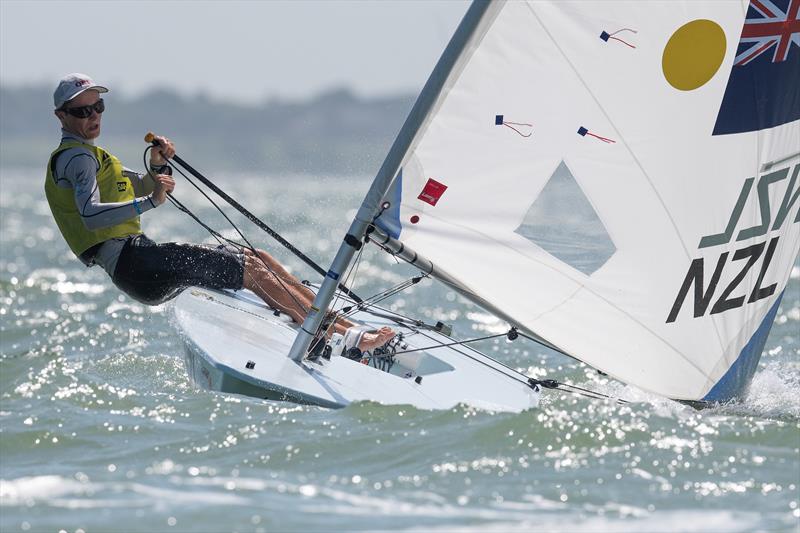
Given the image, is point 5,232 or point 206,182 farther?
point 5,232

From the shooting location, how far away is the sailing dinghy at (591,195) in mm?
4852

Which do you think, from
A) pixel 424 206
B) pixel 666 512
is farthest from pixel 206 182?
pixel 666 512

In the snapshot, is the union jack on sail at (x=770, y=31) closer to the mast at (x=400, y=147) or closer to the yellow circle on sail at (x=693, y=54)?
the yellow circle on sail at (x=693, y=54)

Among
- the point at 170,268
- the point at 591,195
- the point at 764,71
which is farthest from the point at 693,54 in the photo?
the point at 170,268

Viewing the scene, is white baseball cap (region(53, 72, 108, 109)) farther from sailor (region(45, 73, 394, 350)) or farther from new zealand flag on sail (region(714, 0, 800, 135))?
new zealand flag on sail (region(714, 0, 800, 135))

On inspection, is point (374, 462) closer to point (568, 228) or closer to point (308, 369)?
A: point (308, 369)

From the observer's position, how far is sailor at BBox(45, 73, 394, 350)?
548 centimetres

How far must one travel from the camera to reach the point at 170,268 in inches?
229

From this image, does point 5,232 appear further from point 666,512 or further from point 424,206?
point 666,512

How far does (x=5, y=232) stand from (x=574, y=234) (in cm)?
1733

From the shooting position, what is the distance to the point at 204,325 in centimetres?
548

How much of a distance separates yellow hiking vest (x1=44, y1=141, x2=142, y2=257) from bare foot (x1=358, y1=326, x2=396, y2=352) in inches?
48.5

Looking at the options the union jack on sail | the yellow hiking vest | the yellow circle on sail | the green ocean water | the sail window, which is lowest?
the green ocean water

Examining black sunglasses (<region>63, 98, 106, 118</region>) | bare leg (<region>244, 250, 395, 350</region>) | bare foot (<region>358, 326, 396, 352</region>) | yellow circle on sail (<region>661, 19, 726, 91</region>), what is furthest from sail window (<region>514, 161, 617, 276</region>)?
black sunglasses (<region>63, 98, 106, 118</region>)
